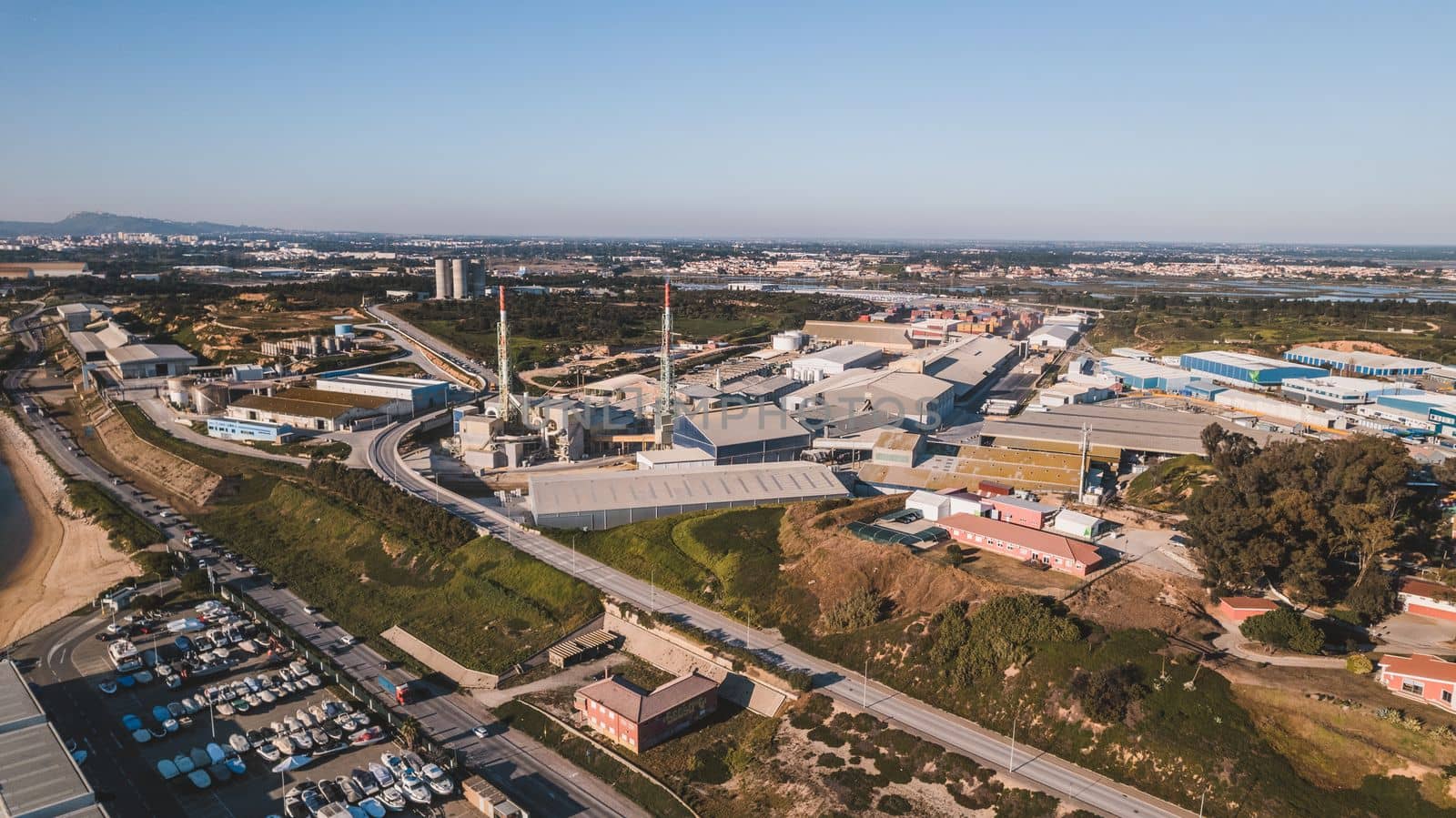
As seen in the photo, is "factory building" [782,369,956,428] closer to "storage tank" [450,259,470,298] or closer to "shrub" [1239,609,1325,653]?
"shrub" [1239,609,1325,653]

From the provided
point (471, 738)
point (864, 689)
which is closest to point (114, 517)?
point (471, 738)

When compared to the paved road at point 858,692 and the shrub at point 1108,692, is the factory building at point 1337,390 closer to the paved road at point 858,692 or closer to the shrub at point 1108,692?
the shrub at point 1108,692

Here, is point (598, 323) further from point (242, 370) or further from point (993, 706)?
point (993, 706)

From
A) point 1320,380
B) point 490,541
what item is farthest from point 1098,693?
point 1320,380

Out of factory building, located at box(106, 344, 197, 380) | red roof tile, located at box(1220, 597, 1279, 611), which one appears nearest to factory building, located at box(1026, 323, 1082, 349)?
red roof tile, located at box(1220, 597, 1279, 611)

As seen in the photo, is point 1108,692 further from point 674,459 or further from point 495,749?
point 674,459

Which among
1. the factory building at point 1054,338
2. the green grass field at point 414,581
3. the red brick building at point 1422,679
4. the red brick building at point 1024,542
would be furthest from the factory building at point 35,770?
the factory building at point 1054,338
